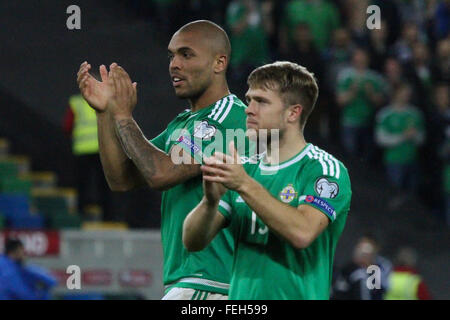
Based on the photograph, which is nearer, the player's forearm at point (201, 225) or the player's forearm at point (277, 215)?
the player's forearm at point (277, 215)

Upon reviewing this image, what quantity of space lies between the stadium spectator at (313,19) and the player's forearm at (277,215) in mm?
8420

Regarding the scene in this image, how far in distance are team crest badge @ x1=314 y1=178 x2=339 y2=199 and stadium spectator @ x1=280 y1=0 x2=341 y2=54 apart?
323 inches

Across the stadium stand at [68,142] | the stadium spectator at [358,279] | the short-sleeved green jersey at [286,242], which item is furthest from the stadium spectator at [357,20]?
the short-sleeved green jersey at [286,242]

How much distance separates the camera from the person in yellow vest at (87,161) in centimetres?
1148

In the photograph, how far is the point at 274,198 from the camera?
12.7 feet

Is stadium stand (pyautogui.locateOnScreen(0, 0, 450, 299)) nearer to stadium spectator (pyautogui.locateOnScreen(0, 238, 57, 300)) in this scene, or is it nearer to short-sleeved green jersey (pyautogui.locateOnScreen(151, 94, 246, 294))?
stadium spectator (pyautogui.locateOnScreen(0, 238, 57, 300))

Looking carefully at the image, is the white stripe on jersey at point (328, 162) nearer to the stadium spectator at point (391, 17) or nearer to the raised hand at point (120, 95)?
the raised hand at point (120, 95)

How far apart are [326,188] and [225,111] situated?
104cm

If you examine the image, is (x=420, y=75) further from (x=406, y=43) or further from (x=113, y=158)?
(x=113, y=158)

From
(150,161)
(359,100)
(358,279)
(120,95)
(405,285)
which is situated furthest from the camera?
(359,100)

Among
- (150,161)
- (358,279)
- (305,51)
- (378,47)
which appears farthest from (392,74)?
(150,161)

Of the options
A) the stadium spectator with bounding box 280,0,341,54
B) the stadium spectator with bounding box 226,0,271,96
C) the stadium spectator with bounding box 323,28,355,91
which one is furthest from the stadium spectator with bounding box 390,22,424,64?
the stadium spectator with bounding box 226,0,271,96

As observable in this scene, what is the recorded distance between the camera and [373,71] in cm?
1191

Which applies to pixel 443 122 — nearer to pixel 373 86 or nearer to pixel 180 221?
pixel 373 86
